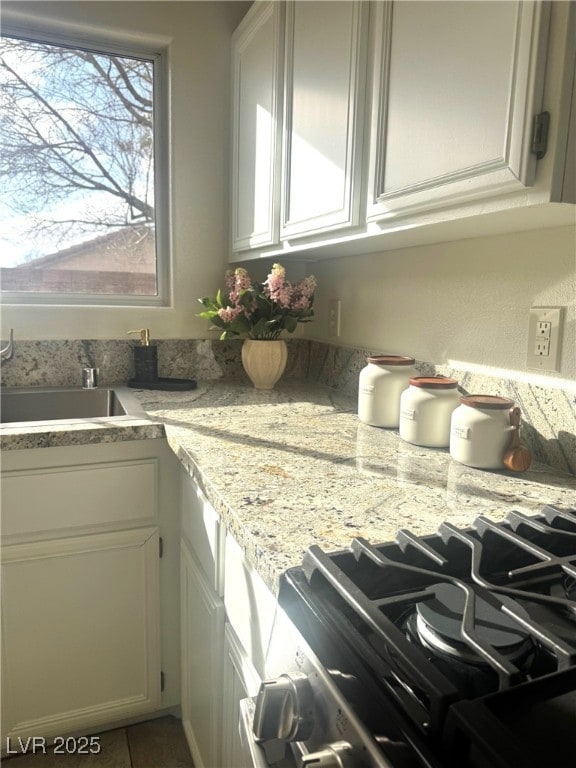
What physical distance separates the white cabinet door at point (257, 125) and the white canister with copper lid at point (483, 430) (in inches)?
33.4

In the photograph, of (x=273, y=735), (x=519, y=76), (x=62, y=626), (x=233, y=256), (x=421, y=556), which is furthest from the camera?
(x=233, y=256)

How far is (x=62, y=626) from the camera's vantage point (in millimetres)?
1438

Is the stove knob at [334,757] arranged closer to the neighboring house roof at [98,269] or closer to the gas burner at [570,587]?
the gas burner at [570,587]

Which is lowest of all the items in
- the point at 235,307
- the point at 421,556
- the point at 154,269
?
the point at 421,556

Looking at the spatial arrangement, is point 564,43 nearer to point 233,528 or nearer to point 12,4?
point 233,528

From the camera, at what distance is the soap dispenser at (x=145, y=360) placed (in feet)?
6.45

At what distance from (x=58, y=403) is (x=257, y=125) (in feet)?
3.77

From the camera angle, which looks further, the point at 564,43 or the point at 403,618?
the point at 564,43

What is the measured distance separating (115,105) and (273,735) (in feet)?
6.90

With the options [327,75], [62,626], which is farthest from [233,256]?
[62,626]

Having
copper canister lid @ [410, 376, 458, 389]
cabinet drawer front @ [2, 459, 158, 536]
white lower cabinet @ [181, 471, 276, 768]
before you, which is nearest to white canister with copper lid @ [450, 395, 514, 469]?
copper canister lid @ [410, 376, 458, 389]

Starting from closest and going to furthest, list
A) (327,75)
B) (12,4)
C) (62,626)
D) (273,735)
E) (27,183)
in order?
(273,735) < (327,75) < (62,626) < (12,4) < (27,183)

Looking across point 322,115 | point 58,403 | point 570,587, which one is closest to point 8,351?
point 58,403

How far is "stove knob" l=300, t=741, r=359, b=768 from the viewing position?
0.46 m
